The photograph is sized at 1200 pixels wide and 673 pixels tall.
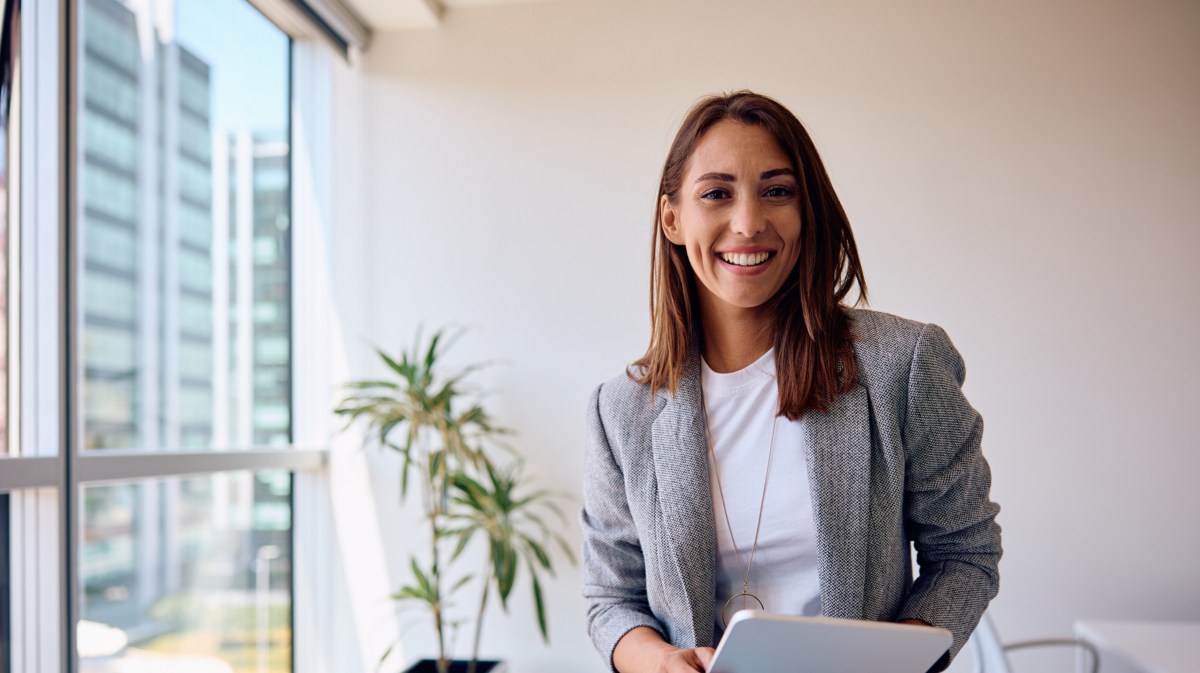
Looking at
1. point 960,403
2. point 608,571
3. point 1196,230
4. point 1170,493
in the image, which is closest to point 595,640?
point 608,571

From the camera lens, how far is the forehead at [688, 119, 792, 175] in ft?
4.29

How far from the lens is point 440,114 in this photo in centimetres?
387

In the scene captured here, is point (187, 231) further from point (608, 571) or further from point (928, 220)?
point (928, 220)

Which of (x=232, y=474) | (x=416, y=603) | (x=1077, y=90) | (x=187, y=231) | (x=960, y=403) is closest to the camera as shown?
(x=960, y=403)

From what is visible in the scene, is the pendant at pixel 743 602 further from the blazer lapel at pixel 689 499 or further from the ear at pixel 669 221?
the ear at pixel 669 221

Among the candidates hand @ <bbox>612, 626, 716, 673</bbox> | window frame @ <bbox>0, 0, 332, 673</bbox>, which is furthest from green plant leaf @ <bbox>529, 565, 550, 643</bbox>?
hand @ <bbox>612, 626, 716, 673</bbox>

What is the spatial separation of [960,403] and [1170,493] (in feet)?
8.73

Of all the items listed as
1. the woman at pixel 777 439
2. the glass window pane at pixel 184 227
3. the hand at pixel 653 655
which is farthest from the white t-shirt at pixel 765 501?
the glass window pane at pixel 184 227

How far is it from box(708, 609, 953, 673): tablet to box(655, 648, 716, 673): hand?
10 centimetres

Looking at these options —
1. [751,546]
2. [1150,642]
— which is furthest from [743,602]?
[1150,642]

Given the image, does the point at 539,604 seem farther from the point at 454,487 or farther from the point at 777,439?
the point at 777,439

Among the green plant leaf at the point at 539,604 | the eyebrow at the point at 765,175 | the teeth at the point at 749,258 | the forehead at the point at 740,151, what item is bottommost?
the green plant leaf at the point at 539,604

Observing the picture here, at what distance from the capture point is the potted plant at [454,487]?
11.0 ft

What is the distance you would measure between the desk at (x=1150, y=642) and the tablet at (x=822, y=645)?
6.04 ft
